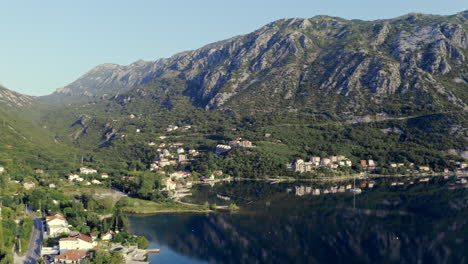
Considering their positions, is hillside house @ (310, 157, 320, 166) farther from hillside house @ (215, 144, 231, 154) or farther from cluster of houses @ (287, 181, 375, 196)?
hillside house @ (215, 144, 231, 154)

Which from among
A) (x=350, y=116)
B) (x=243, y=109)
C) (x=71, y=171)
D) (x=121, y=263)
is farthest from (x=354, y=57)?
(x=121, y=263)

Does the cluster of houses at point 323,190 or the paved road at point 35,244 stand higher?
the paved road at point 35,244

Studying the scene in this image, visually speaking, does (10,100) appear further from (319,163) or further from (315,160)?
(319,163)

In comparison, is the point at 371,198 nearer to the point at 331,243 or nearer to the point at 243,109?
the point at 331,243

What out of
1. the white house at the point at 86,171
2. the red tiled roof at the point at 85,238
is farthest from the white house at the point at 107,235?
the white house at the point at 86,171

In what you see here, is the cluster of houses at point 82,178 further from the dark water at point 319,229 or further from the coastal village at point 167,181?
the dark water at point 319,229

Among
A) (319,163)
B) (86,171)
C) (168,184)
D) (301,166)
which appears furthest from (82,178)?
(319,163)

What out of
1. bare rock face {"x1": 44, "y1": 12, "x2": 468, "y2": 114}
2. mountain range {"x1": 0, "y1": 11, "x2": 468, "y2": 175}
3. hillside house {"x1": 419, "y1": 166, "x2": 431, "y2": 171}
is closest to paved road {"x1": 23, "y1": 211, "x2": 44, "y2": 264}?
mountain range {"x1": 0, "y1": 11, "x2": 468, "y2": 175}
